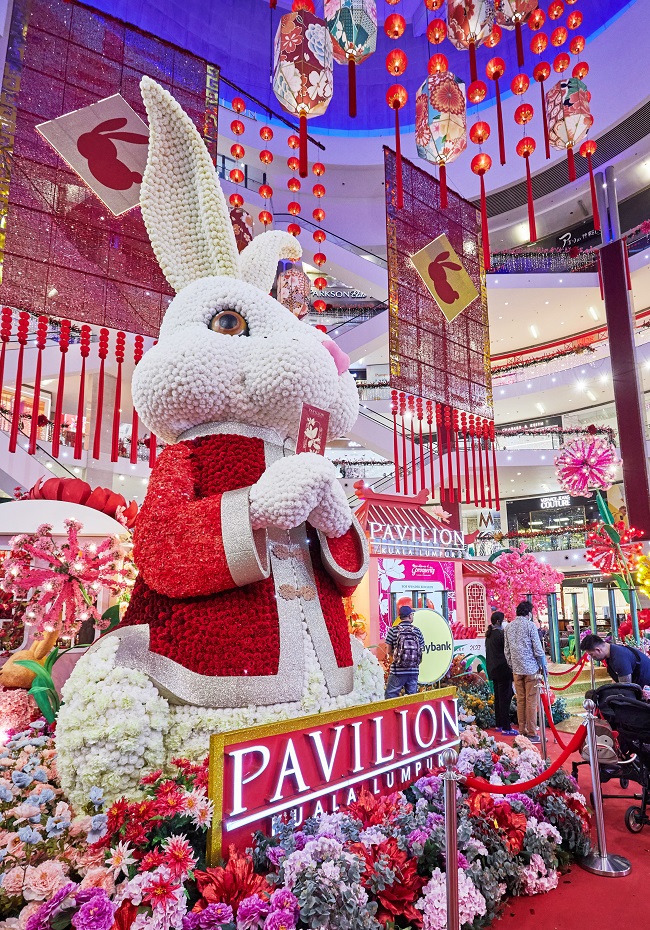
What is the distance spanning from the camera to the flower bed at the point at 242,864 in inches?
57.1

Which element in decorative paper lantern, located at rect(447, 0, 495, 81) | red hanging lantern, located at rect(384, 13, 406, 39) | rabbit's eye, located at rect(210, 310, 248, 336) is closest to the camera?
rabbit's eye, located at rect(210, 310, 248, 336)

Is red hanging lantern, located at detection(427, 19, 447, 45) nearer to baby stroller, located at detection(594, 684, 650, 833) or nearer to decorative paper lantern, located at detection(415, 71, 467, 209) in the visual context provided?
decorative paper lantern, located at detection(415, 71, 467, 209)

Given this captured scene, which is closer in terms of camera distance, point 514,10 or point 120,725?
point 120,725

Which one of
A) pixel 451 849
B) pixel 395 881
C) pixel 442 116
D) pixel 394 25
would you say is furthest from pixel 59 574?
pixel 394 25

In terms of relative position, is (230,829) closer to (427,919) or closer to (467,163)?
(427,919)

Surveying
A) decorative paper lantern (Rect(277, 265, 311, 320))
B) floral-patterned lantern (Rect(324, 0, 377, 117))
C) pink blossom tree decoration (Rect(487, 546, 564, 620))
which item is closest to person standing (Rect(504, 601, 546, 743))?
decorative paper lantern (Rect(277, 265, 311, 320))

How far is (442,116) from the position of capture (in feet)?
16.1

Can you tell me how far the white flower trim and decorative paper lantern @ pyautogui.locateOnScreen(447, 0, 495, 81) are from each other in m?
5.01

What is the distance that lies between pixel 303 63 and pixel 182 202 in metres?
2.76

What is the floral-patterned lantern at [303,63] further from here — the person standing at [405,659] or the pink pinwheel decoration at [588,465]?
the pink pinwheel decoration at [588,465]

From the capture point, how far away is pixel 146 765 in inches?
72.1

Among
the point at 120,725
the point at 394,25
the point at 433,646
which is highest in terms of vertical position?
the point at 394,25

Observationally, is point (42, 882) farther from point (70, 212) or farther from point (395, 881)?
point (70, 212)

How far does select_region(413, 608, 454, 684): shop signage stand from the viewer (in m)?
6.02
